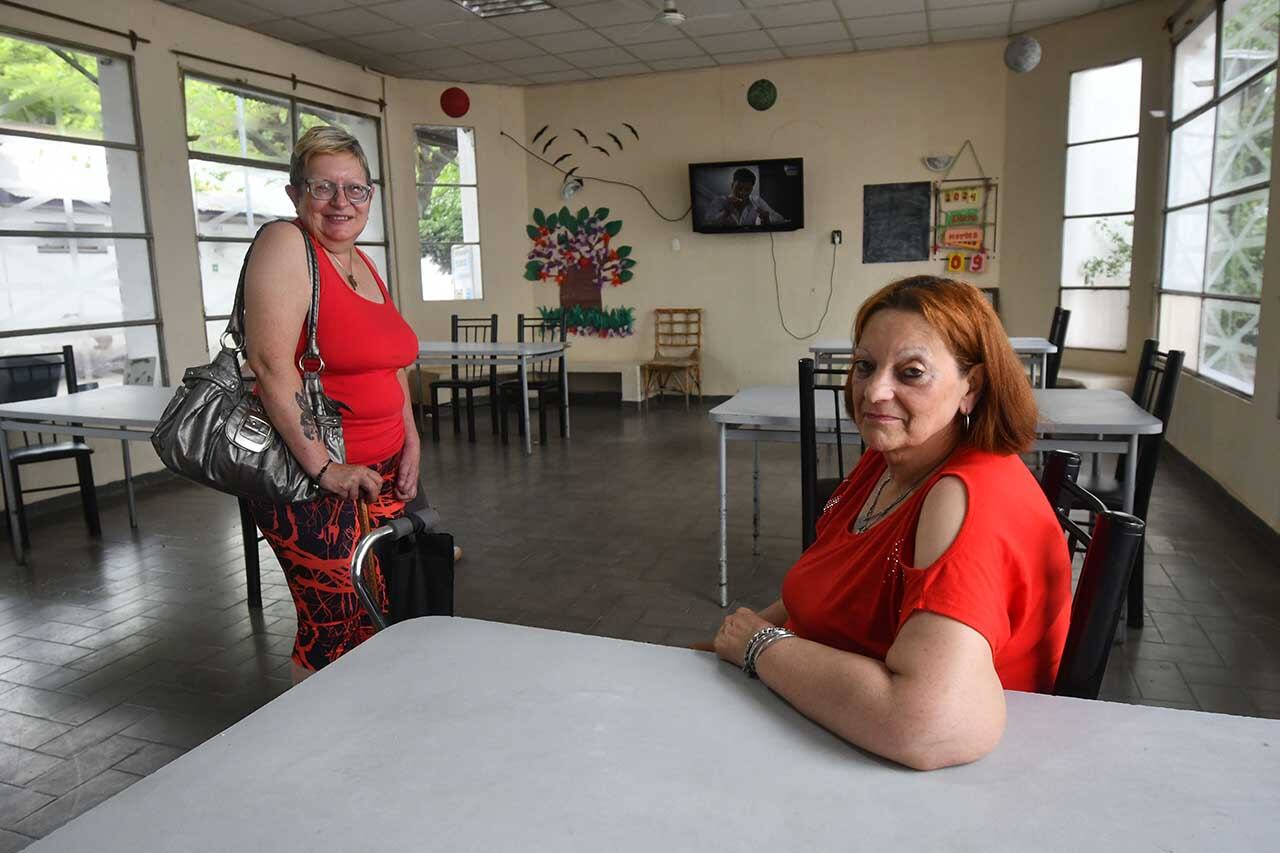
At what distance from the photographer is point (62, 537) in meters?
4.47

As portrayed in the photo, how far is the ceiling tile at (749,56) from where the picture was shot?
7688 millimetres

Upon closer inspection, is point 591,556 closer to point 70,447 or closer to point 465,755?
point 70,447

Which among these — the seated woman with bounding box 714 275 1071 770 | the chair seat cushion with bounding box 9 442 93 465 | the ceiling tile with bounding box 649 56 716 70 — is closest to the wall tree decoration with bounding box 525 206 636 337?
the ceiling tile with bounding box 649 56 716 70

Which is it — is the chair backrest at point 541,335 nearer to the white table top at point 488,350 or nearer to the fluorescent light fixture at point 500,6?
the white table top at point 488,350

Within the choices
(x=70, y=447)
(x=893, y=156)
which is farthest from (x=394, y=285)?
(x=893, y=156)

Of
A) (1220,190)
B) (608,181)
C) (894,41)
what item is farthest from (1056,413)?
(608,181)

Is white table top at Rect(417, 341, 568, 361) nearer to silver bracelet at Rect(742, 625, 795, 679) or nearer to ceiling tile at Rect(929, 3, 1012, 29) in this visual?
ceiling tile at Rect(929, 3, 1012, 29)

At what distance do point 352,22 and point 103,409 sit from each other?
4087 millimetres

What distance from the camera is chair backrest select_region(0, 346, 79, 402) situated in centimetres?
443

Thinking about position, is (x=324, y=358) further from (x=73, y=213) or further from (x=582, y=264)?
(x=582, y=264)

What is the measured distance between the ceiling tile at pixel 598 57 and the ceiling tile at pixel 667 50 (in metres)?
0.12

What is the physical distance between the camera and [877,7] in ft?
21.0

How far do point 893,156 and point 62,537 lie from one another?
7.03 m

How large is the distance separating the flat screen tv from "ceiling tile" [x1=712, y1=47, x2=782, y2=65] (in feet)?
2.97
